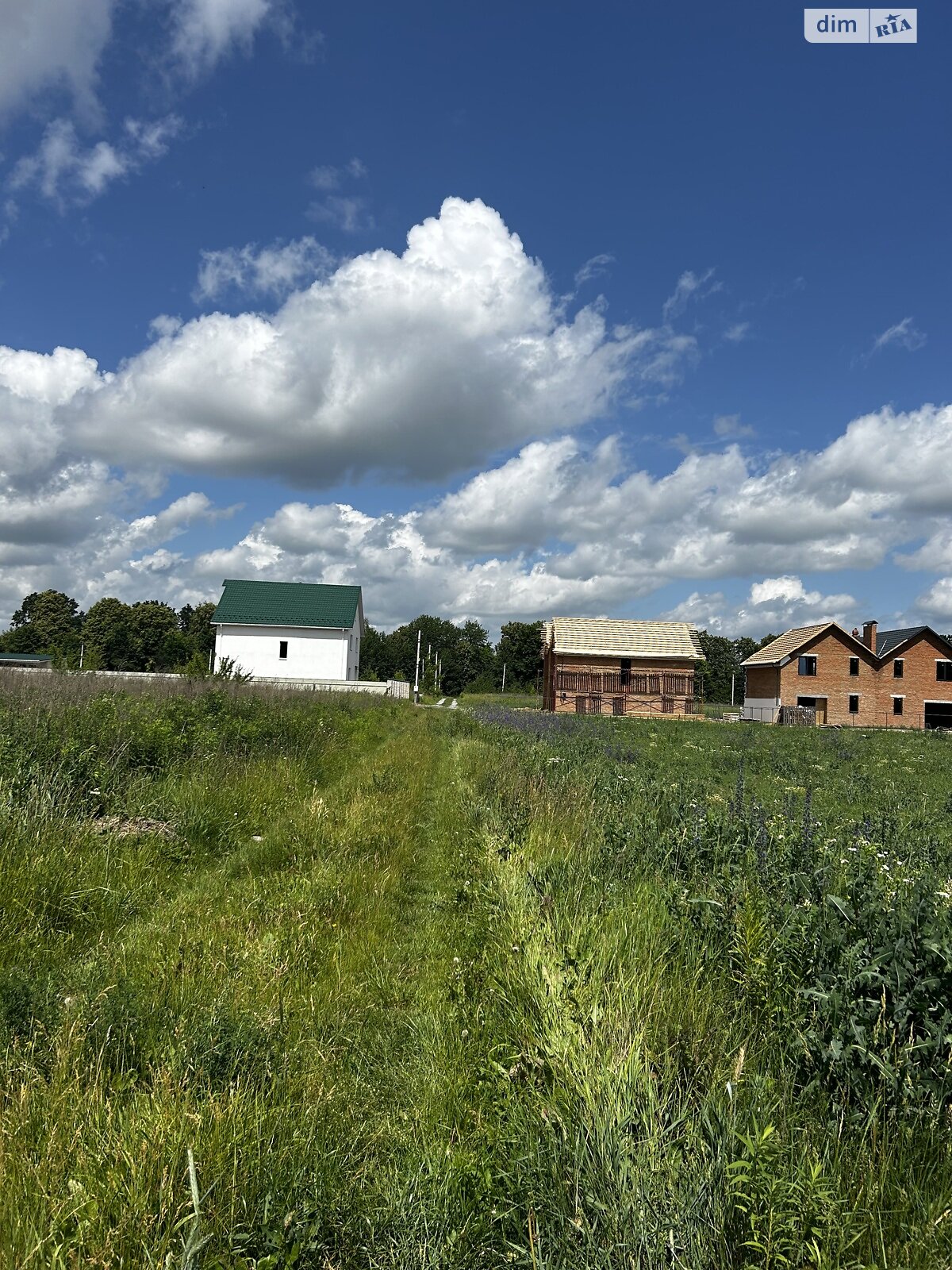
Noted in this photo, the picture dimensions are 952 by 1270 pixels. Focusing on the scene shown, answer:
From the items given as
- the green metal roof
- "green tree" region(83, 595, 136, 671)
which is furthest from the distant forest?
the green metal roof

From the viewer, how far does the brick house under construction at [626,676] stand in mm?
46531

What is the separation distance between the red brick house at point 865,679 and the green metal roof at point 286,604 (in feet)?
99.3

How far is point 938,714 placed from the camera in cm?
4984

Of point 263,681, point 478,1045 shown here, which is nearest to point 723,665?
point 263,681

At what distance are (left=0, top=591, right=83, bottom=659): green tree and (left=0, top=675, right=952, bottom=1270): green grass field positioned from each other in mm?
111394

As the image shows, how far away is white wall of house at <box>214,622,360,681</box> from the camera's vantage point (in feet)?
161

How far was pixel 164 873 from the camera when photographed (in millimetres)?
6316

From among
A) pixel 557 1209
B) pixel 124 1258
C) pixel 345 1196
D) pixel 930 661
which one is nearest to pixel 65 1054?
pixel 124 1258

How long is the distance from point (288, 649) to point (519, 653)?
217 ft

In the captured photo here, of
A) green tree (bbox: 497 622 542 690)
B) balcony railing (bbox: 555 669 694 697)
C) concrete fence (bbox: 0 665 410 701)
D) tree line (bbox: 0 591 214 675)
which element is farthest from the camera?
green tree (bbox: 497 622 542 690)

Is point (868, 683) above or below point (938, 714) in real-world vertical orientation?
above

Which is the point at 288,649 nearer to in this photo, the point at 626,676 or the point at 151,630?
the point at 626,676

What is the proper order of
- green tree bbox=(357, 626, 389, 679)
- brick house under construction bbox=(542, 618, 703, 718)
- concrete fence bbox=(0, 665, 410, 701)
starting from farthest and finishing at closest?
1. green tree bbox=(357, 626, 389, 679)
2. brick house under construction bbox=(542, 618, 703, 718)
3. concrete fence bbox=(0, 665, 410, 701)

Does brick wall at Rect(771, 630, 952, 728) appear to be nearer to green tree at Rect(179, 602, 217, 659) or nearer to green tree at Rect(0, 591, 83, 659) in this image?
green tree at Rect(179, 602, 217, 659)
